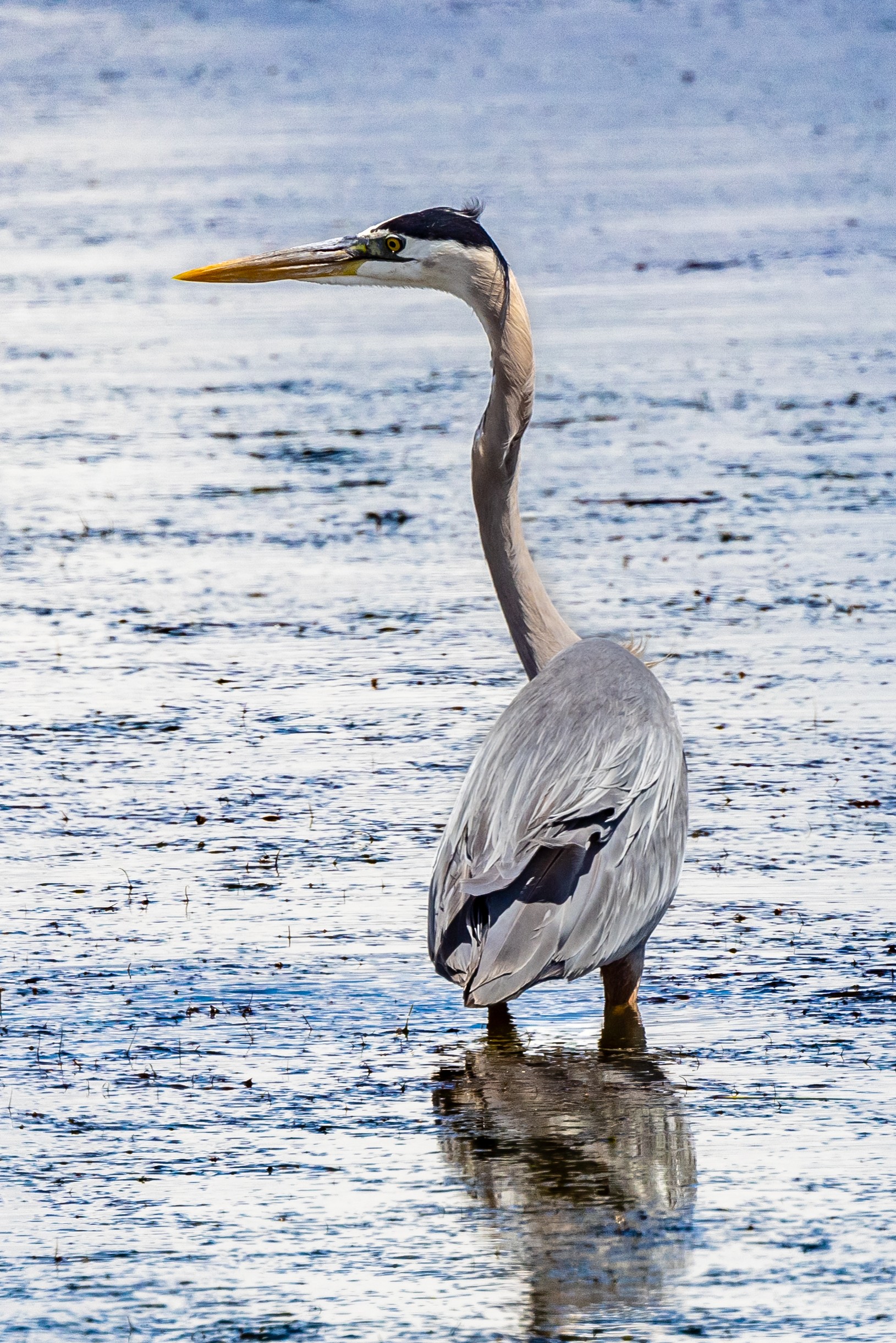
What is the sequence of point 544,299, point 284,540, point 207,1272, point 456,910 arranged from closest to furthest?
point 207,1272, point 456,910, point 284,540, point 544,299

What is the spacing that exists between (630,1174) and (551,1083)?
0.59 meters

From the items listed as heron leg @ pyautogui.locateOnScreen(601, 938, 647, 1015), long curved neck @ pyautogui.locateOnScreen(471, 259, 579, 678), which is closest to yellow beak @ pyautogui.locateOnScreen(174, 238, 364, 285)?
long curved neck @ pyautogui.locateOnScreen(471, 259, 579, 678)

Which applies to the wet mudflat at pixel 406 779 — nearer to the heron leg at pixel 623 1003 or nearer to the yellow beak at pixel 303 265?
the heron leg at pixel 623 1003

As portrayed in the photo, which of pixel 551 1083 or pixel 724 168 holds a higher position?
pixel 551 1083

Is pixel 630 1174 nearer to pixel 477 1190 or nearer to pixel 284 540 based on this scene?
pixel 477 1190

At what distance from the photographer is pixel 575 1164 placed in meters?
5.32

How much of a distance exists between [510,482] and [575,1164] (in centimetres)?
247

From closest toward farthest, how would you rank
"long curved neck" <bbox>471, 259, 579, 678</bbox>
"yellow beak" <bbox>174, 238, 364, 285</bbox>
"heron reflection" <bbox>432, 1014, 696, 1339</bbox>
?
"heron reflection" <bbox>432, 1014, 696, 1339</bbox> < "long curved neck" <bbox>471, 259, 579, 678</bbox> < "yellow beak" <bbox>174, 238, 364, 285</bbox>

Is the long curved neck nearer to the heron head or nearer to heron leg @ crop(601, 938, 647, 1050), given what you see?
the heron head

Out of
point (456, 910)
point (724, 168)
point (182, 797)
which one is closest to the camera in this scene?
point (456, 910)

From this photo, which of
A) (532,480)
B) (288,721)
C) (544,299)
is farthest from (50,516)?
(544,299)

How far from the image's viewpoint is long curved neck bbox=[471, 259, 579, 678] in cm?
716

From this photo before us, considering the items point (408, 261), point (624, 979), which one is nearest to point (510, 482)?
point (408, 261)

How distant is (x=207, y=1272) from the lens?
4855 millimetres
